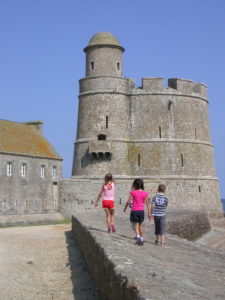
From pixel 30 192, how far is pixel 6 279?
26325 millimetres

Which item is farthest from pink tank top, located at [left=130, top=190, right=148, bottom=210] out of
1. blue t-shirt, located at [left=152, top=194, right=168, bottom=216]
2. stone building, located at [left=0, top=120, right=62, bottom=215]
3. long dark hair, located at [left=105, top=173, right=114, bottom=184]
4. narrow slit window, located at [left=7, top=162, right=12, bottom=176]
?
narrow slit window, located at [left=7, top=162, right=12, bottom=176]

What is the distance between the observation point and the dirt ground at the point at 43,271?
9.37 metres

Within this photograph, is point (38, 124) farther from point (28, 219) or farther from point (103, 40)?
point (28, 219)

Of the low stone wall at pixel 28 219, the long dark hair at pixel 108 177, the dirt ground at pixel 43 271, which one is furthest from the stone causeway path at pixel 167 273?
the low stone wall at pixel 28 219

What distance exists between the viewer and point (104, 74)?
138ft

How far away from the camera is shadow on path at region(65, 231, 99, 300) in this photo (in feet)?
29.2

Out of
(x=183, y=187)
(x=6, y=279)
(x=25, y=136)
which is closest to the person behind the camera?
(x=6, y=279)

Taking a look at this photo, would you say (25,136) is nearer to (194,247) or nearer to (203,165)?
(203,165)

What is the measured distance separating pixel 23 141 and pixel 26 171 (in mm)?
2647

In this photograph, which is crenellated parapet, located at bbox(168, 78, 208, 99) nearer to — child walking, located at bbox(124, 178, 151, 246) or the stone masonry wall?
the stone masonry wall

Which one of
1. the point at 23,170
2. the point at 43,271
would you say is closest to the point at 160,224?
the point at 43,271

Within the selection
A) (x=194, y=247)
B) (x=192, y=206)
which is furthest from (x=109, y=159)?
(x=194, y=247)

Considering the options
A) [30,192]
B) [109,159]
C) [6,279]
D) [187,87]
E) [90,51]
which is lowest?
[6,279]

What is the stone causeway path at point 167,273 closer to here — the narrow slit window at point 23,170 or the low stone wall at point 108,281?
the low stone wall at point 108,281
